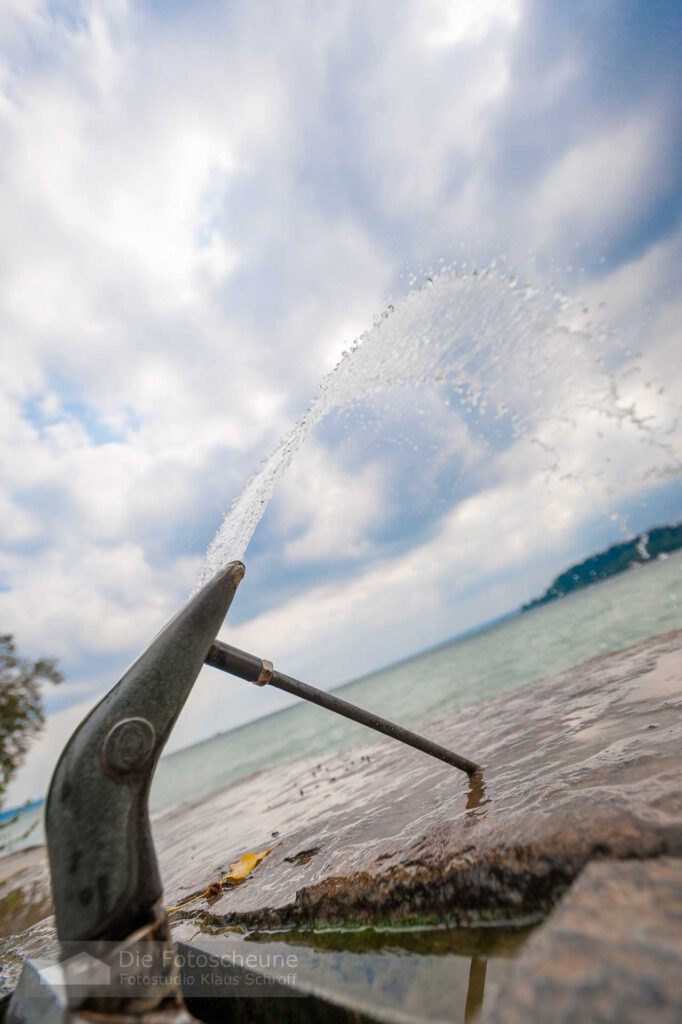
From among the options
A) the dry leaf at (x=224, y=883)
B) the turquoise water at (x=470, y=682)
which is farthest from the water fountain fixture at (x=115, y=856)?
the turquoise water at (x=470, y=682)

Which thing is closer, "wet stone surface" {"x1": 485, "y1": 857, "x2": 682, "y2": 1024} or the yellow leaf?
"wet stone surface" {"x1": 485, "y1": 857, "x2": 682, "y2": 1024}

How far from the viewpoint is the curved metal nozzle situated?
72.1 inches

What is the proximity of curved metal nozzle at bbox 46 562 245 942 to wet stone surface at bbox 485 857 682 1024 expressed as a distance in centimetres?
137

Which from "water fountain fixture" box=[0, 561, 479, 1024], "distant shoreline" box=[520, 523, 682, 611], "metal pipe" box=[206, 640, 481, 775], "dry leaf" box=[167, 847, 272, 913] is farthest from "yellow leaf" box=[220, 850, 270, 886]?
"distant shoreline" box=[520, 523, 682, 611]

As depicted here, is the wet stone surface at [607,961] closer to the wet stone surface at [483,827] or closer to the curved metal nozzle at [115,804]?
the wet stone surface at [483,827]

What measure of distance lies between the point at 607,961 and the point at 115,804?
1.79m

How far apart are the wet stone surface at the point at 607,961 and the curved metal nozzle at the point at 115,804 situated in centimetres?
137

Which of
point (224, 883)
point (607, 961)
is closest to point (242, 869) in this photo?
point (224, 883)

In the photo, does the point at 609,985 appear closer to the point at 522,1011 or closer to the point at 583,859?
the point at 522,1011

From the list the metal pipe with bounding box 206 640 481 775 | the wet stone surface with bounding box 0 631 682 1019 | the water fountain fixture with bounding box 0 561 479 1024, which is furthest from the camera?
the metal pipe with bounding box 206 640 481 775

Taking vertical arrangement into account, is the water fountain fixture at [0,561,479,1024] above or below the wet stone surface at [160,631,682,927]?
above

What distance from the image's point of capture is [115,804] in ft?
6.57

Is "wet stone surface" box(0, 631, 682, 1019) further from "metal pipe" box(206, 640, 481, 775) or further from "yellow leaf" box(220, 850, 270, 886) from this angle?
"metal pipe" box(206, 640, 481, 775)

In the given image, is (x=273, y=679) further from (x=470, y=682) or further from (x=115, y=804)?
(x=470, y=682)
